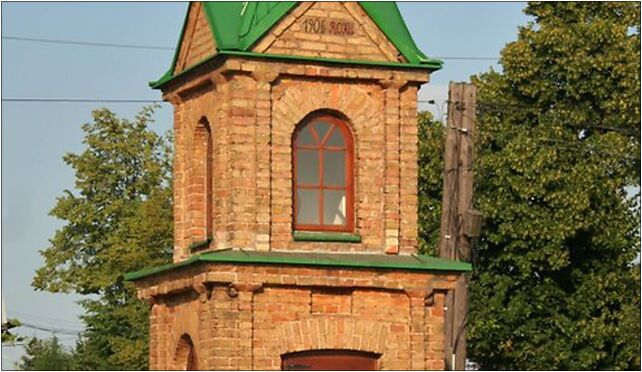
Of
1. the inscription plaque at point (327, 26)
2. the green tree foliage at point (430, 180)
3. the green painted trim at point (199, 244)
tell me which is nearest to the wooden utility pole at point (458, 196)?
the green painted trim at point (199, 244)

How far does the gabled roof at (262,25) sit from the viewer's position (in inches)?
1174

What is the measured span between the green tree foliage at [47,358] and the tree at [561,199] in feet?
34.5

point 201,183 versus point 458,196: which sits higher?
Answer: point 458,196

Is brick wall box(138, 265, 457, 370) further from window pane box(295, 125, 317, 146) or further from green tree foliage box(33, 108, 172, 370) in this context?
green tree foliage box(33, 108, 172, 370)

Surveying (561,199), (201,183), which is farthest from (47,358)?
(201,183)

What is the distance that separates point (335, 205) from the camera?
30.5 meters

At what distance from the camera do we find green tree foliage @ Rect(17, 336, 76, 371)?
54.2 meters

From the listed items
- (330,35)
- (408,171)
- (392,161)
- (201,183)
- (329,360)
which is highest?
(330,35)

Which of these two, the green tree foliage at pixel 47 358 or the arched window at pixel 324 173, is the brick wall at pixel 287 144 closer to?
the arched window at pixel 324 173

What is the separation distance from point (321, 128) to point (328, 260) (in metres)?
2.01

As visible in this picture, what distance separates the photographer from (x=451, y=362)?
35031 millimetres

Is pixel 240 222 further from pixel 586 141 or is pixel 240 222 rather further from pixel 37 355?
pixel 37 355

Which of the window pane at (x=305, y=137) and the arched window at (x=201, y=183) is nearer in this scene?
the window pane at (x=305, y=137)

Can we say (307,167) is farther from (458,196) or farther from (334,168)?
(458,196)
